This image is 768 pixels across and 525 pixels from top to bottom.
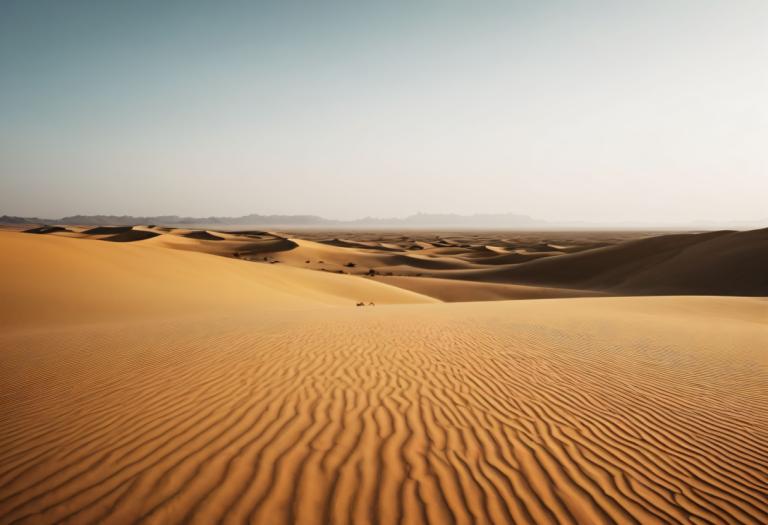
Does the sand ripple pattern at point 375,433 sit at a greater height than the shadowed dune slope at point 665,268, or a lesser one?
greater

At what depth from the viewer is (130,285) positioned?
565 inches

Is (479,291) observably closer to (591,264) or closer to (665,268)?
(665,268)

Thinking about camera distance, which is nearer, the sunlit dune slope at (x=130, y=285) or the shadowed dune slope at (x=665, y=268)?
the sunlit dune slope at (x=130, y=285)

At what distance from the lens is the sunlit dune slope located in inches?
457

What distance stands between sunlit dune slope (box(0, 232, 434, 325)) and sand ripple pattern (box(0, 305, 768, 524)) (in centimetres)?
433

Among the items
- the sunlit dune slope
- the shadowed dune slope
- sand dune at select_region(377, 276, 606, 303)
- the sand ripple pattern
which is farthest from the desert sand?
the shadowed dune slope

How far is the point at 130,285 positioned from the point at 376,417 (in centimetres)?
1359

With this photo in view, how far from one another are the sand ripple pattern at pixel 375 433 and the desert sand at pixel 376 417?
22 millimetres

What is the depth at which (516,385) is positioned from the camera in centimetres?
559

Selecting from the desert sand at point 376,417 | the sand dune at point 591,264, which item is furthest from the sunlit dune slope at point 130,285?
the sand dune at point 591,264

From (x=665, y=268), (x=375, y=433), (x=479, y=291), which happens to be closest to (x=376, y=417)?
(x=375, y=433)

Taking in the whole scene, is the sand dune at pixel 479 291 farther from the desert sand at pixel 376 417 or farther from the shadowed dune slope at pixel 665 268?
the desert sand at pixel 376 417

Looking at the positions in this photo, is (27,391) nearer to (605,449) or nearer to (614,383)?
(605,449)

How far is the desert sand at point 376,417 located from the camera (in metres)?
3.01
